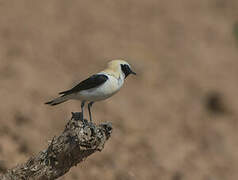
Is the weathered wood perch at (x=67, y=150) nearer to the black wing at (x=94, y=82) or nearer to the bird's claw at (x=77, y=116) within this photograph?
the bird's claw at (x=77, y=116)

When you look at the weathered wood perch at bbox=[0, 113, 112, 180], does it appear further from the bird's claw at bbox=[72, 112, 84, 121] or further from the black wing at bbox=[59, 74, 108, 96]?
the black wing at bbox=[59, 74, 108, 96]

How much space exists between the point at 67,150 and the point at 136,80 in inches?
520

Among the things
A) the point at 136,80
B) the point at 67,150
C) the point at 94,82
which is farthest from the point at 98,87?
the point at 136,80

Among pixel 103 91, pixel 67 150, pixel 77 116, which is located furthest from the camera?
pixel 103 91

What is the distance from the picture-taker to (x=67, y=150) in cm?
884

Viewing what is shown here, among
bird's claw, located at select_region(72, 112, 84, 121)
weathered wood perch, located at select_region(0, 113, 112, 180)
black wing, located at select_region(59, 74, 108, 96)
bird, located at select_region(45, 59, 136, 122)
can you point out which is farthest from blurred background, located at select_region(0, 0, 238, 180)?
bird's claw, located at select_region(72, 112, 84, 121)

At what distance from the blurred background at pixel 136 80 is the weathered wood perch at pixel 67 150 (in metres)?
5.36

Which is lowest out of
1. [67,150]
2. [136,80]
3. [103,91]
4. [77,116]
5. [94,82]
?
[67,150]

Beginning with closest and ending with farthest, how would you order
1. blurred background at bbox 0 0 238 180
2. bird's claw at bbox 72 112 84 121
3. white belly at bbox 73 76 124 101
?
bird's claw at bbox 72 112 84 121, white belly at bbox 73 76 124 101, blurred background at bbox 0 0 238 180

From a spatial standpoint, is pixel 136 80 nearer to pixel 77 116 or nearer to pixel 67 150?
pixel 77 116

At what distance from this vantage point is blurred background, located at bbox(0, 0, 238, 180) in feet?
56.8

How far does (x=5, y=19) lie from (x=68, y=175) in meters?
9.01

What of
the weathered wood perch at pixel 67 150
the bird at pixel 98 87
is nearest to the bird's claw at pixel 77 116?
the weathered wood perch at pixel 67 150

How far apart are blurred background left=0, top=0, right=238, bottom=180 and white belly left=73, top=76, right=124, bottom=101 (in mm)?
5026
